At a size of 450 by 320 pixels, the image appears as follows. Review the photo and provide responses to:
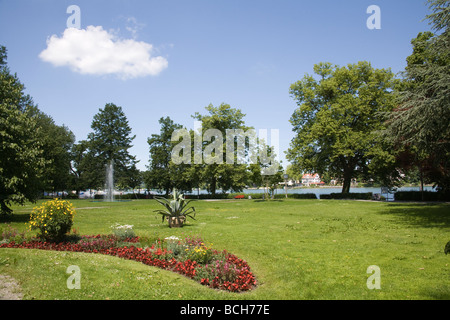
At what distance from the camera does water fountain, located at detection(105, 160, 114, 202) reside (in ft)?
181

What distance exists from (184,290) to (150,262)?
2.48 metres

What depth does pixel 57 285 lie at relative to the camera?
6.04 metres

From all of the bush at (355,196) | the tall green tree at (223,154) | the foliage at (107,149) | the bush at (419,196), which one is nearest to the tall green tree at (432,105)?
the bush at (419,196)

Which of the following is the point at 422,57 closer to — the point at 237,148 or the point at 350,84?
the point at 350,84

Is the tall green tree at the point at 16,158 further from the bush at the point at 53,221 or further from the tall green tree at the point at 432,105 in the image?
the tall green tree at the point at 432,105

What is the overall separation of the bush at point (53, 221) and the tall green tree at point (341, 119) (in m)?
30.3

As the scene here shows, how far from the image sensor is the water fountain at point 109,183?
5525 centimetres

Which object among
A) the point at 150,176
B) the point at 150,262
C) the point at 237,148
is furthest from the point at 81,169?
the point at 150,262

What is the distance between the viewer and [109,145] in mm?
63312

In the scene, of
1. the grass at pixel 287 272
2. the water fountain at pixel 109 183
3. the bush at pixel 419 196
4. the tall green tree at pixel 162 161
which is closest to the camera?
the grass at pixel 287 272

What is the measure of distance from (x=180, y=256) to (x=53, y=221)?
492 centimetres

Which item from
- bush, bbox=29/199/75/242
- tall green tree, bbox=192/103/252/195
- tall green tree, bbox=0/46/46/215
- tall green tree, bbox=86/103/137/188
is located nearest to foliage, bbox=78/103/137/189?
tall green tree, bbox=86/103/137/188

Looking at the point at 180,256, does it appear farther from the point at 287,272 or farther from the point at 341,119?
the point at 341,119

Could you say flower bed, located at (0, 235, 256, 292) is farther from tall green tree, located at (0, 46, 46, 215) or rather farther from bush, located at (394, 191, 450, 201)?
bush, located at (394, 191, 450, 201)
